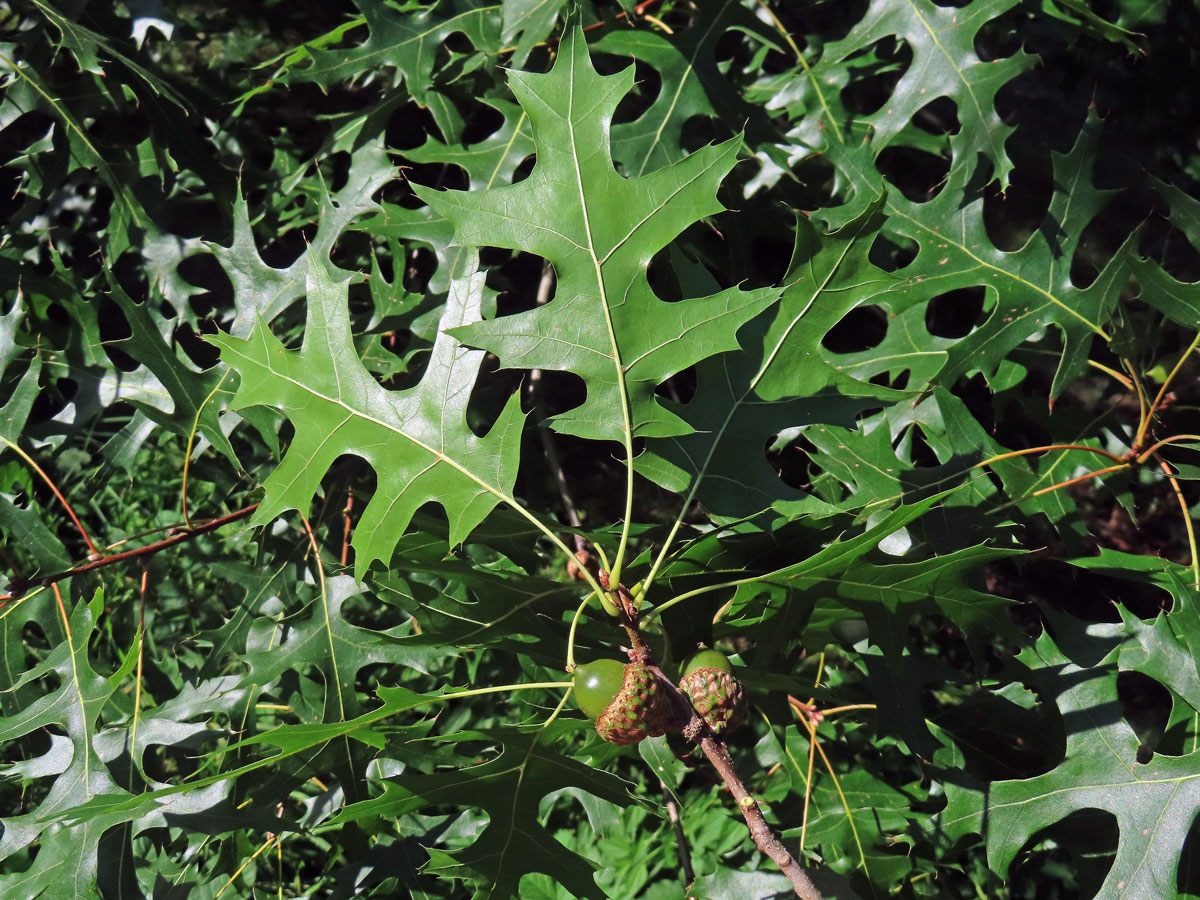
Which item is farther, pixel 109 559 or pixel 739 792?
pixel 109 559

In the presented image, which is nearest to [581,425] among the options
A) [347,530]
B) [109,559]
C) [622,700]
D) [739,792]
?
[622,700]

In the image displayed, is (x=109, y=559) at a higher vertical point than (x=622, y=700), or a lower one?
lower

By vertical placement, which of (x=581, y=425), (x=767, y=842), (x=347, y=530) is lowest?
(x=347, y=530)

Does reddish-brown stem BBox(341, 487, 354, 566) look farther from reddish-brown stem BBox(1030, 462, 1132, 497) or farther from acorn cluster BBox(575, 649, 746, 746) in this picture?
reddish-brown stem BBox(1030, 462, 1132, 497)

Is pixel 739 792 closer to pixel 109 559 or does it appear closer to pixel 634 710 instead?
pixel 634 710

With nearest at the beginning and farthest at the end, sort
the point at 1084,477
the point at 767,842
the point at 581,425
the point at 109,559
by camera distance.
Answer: the point at 767,842 → the point at 581,425 → the point at 1084,477 → the point at 109,559

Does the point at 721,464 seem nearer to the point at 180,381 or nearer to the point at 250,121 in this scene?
the point at 180,381

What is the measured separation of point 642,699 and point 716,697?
78mm

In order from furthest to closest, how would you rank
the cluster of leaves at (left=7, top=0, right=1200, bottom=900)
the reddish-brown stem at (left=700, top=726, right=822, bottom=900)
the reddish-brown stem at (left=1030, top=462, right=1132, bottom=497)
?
the reddish-brown stem at (left=1030, top=462, right=1132, bottom=497) → the cluster of leaves at (left=7, top=0, right=1200, bottom=900) → the reddish-brown stem at (left=700, top=726, right=822, bottom=900)

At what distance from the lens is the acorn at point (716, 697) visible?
93 centimetres

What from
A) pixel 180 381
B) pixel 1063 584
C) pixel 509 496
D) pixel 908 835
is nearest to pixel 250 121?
pixel 180 381

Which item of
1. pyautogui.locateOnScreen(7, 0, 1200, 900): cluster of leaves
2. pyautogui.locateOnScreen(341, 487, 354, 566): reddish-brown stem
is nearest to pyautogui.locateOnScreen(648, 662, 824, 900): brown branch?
pyautogui.locateOnScreen(7, 0, 1200, 900): cluster of leaves

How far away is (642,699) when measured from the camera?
907 mm

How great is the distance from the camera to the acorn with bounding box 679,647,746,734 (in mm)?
930
